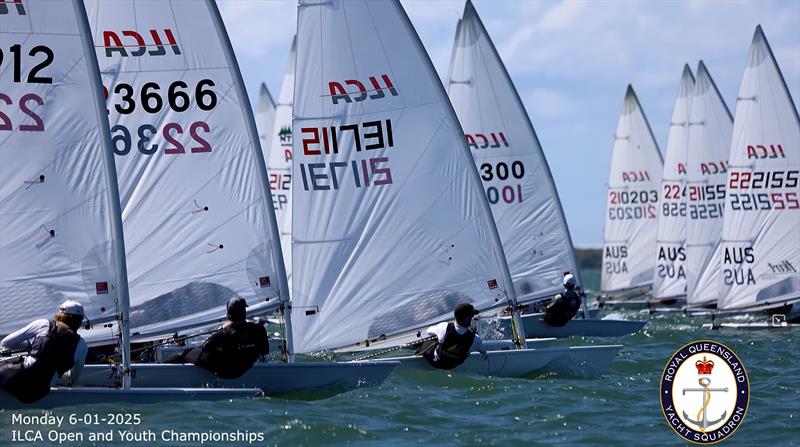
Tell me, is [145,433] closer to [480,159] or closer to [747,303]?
[480,159]

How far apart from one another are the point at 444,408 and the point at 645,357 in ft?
21.8

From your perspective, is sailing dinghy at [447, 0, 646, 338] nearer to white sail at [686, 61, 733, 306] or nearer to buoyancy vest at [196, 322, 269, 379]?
white sail at [686, 61, 733, 306]

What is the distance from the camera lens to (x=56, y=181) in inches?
496

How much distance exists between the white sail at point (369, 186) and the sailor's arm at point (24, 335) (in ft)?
13.8

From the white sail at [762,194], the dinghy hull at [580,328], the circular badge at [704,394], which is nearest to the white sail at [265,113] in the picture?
the white sail at [762,194]

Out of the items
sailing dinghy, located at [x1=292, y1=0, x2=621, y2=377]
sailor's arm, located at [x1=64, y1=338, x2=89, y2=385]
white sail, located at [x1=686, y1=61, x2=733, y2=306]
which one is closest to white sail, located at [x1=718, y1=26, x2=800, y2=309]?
white sail, located at [x1=686, y1=61, x2=733, y2=306]

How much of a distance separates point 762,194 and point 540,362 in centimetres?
1222

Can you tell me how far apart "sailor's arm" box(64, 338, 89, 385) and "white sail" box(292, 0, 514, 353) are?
3.85m

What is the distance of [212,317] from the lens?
47.6 feet

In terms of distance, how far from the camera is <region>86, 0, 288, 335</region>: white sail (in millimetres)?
14453

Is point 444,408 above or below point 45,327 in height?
below

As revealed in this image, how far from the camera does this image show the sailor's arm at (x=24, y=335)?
11.4 metres

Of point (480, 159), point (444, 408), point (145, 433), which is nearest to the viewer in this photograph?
point (145, 433)

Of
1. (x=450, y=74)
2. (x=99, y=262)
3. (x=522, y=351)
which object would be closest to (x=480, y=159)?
(x=450, y=74)
